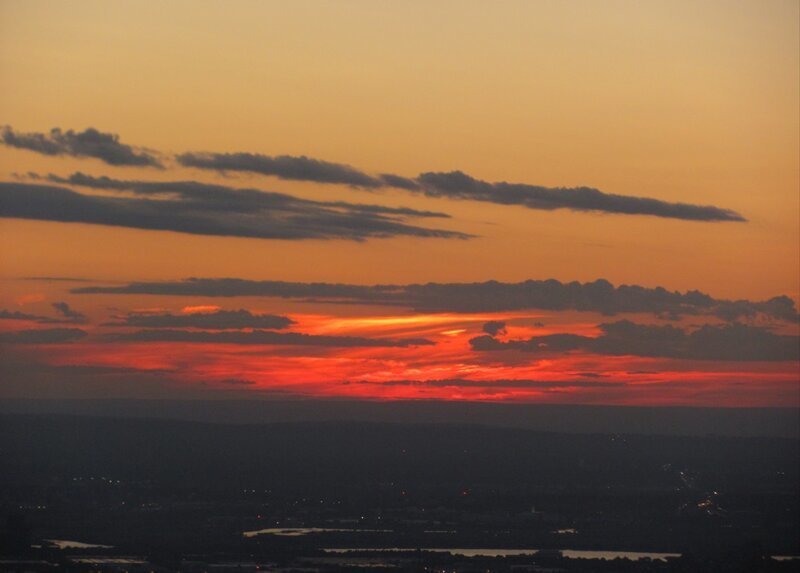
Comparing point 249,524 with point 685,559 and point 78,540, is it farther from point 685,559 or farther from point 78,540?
point 685,559

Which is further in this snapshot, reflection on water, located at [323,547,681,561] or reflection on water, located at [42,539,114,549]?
reflection on water, located at [323,547,681,561]

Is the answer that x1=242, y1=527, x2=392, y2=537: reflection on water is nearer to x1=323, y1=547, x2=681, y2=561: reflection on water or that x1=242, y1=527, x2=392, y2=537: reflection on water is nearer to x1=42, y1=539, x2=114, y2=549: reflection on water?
x1=323, y1=547, x2=681, y2=561: reflection on water

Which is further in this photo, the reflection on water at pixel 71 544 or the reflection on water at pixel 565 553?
the reflection on water at pixel 565 553

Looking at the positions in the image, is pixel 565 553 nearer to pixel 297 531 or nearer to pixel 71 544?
pixel 297 531

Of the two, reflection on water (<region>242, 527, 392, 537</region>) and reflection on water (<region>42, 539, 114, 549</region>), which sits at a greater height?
reflection on water (<region>42, 539, 114, 549</region>)

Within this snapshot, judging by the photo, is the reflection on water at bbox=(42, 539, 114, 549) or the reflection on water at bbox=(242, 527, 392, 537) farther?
the reflection on water at bbox=(242, 527, 392, 537)

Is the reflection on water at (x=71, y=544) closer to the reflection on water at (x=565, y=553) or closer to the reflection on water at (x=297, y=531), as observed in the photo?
the reflection on water at (x=297, y=531)

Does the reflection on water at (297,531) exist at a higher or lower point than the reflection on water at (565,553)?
lower

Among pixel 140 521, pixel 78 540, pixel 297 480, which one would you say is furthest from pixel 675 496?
pixel 78 540

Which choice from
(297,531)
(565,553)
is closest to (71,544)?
(297,531)
